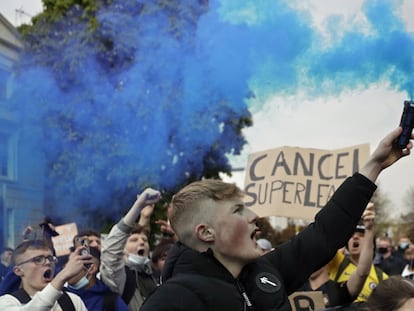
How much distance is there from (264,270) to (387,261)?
24.7 feet

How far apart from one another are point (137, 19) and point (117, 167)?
1516 millimetres

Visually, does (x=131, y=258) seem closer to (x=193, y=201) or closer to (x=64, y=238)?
(x=64, y=238)

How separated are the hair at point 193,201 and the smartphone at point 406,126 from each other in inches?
29.6

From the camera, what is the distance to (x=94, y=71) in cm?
751

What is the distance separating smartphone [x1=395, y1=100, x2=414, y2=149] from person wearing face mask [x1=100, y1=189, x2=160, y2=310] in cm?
229

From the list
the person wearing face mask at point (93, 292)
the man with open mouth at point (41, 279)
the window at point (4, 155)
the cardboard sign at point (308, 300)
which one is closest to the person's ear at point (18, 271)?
the man with open mouth at point (41, 279)

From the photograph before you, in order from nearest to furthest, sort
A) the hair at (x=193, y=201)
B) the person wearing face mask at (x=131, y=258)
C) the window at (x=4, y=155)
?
the hair at (x=193, y=201)
the person wearing face mask at (x=131, y=258)
the window at (x=4, y=155)

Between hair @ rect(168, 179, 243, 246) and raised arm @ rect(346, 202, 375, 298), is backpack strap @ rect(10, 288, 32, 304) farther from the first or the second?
raised arm @ rect(346, 202, 375, 298)

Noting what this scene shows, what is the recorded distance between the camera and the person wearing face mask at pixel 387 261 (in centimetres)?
912

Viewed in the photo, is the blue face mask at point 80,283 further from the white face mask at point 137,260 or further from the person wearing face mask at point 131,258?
the white face mask at point 137,260

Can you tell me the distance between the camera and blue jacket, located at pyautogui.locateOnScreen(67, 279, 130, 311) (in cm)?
511

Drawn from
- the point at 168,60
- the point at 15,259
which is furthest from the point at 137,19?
the point at 15,259

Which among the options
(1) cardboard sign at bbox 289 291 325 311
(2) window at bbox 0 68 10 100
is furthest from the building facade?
(1) cardboard sign at bbox 289 291 325 311

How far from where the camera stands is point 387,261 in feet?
32.0
